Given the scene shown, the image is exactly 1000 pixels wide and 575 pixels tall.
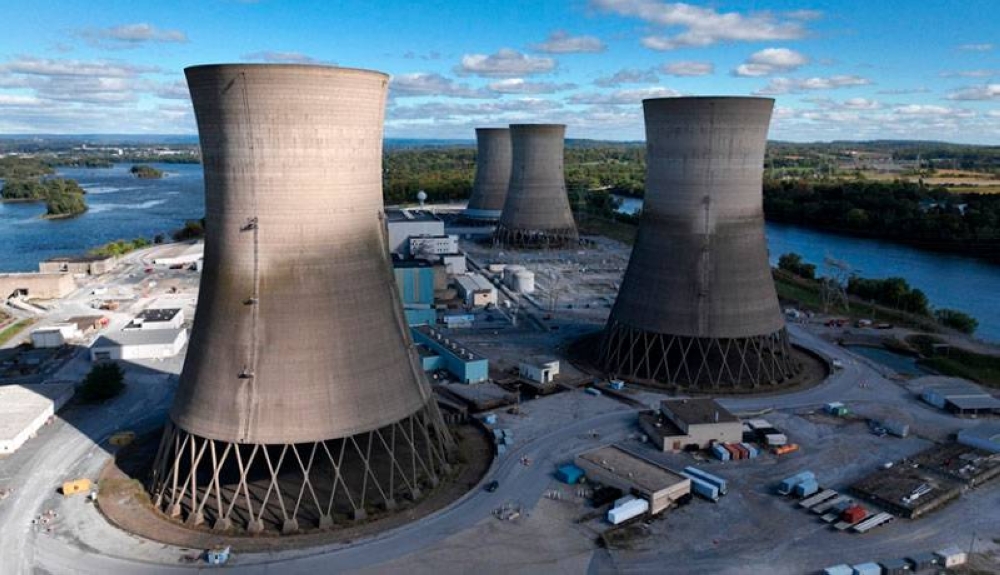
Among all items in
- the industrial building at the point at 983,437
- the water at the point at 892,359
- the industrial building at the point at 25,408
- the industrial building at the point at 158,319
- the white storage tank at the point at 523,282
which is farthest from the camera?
the white storage tank at the point at 523,282

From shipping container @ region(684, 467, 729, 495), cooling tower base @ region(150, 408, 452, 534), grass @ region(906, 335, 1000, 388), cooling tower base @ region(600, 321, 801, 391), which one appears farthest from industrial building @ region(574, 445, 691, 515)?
grass @ region(906, 335, 1000, 388)

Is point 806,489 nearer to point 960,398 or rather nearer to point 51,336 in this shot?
point 960,398

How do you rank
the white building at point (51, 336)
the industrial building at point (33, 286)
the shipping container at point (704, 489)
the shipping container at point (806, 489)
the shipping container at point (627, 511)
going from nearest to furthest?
the shipping container at point (627, 511) < the shipping container at point (704, 489) < the shipping container at point (806, 489) < the white building at point (51, 336) < the industrial building at point (33, 286)

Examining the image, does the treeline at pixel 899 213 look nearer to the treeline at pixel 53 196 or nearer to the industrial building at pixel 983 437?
the industrial building at pixel 983 437

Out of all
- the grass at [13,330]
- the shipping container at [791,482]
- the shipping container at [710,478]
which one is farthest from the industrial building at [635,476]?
the grass at [13,330]

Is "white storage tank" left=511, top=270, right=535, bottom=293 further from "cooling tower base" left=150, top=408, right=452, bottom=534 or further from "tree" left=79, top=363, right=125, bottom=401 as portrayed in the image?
"cooling tower base" left=150, top=408, right=452, bottom=534

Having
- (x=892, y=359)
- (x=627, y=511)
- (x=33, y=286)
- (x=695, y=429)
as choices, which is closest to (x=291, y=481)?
(x=627, y=511)

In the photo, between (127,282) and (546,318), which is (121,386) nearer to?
(546,318)
